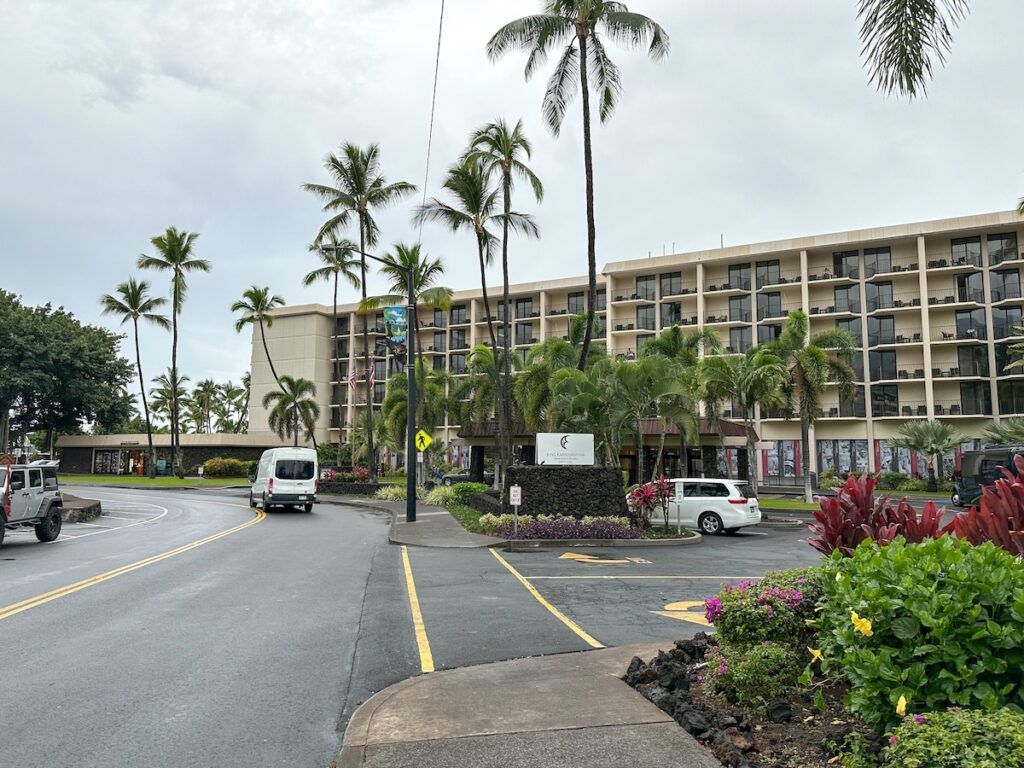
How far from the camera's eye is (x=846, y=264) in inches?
2174

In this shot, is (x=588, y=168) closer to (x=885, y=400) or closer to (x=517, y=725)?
(x=517, y=725)

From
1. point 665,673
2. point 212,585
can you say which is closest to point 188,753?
point 665,673

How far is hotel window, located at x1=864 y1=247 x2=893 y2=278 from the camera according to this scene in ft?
177

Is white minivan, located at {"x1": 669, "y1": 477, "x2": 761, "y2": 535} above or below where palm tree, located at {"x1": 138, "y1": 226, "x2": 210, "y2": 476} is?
below

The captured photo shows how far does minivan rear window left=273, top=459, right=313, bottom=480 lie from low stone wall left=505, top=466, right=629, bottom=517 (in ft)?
40.6

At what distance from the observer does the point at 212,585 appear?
11141 mm

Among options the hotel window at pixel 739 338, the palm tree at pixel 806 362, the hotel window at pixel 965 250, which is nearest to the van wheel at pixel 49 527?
the palm tree at pixel 806 362

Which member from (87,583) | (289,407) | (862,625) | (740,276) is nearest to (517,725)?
(862,625)

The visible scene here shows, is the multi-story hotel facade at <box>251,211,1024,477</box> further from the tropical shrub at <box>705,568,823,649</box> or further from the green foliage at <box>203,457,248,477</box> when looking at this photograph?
the tropical shrub at <box>705,568,823,649</box>

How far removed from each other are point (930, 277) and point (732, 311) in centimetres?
1428

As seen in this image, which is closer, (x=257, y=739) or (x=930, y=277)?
(x=257, y=739)

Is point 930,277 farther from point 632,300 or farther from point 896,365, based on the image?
point 632,300

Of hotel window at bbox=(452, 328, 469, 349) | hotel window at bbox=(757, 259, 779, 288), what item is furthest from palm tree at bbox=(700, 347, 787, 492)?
hotel window at bbox=(452, 328, 469, 349)

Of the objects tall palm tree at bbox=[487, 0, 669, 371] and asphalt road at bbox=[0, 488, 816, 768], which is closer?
asphalt road at bbox=[0, 488, 816, 768]
